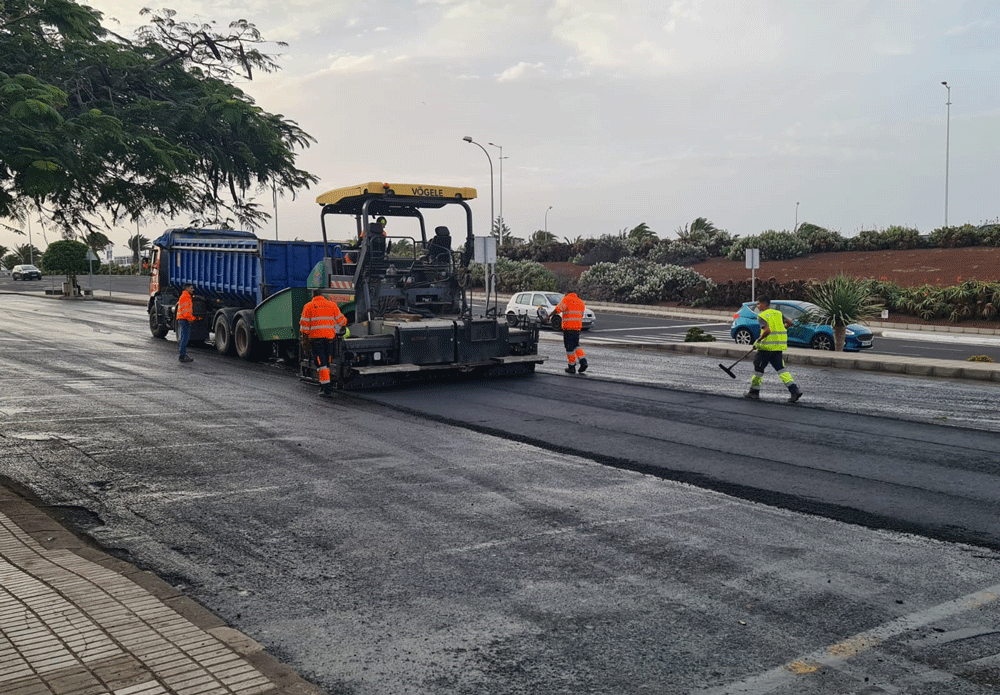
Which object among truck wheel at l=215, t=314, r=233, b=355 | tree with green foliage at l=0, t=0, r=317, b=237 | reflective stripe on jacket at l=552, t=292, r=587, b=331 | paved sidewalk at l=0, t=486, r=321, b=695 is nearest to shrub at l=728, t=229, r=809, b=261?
reflective stripe on jacket at l=552, t=292, r=587, b=331

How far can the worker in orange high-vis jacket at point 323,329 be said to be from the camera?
14297 millimetres

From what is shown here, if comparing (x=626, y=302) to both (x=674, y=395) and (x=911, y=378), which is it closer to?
(x=911, y=378)

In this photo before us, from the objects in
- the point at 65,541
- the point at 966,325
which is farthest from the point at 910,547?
the point at 966,325

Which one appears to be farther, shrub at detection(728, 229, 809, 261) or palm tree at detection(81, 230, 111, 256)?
shrub at detection(728, 229, 809, 261)

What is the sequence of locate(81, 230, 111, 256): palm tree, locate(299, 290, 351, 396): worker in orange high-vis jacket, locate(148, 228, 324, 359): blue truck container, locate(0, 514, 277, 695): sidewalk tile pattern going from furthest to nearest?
1. locate(148, 228, 324, 359): blue truck container
2. locate(299, 290, 351, 396): worker in orange high-vis jacket
3. locate(81, 230, 111, 256): palm tree
4. locate(0, 514, 277, 695): sidewalk tile pattern

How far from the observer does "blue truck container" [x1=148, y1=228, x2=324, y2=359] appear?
19.0 m

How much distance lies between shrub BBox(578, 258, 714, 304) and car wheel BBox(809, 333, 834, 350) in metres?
18.4

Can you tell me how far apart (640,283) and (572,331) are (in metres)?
28.8

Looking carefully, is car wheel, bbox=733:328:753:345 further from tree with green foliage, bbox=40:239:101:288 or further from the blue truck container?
tree with green foliage, bbox=40:239:101:288

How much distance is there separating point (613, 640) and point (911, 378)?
47.2ft

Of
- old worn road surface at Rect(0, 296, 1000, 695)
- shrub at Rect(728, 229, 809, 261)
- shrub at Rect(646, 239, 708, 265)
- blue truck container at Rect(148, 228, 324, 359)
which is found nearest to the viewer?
old worn road surface at Rect(0, 296, 1000, 695)

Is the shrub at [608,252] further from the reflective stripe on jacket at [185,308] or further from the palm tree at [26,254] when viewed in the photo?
the palm tree at [26,254]

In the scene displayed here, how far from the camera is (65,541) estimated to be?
6699 millimetres

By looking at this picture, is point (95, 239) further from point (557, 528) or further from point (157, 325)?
point (157, 325)
